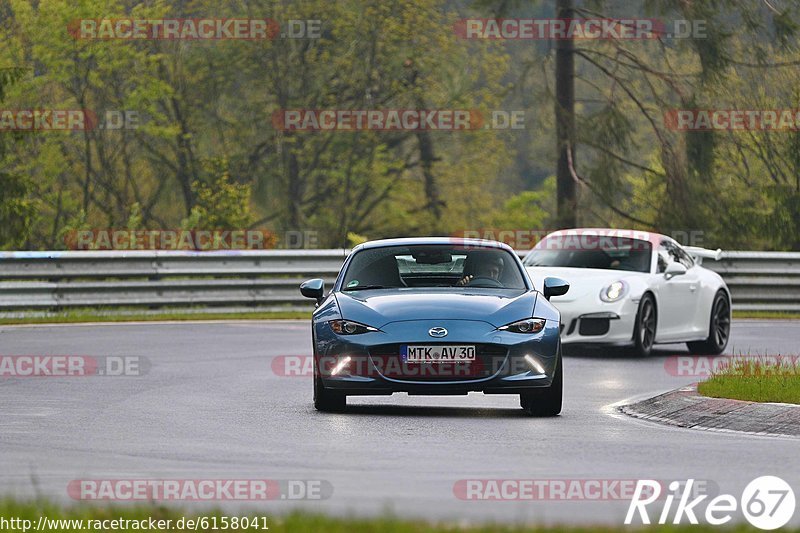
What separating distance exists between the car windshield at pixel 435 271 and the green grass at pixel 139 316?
12385 mm

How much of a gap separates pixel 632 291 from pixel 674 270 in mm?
1097

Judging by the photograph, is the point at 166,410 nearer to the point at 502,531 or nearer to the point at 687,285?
the point at 502,531

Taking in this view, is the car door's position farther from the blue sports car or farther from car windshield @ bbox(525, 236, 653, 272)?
the blue sports car

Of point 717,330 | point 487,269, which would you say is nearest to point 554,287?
point 487,269

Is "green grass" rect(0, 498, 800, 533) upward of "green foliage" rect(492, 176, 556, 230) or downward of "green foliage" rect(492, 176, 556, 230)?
upward

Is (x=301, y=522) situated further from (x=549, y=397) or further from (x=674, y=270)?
(x=674, y=270)

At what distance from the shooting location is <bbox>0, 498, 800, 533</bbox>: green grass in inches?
282

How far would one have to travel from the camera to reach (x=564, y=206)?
36.9 meters

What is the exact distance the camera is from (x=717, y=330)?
2159cm
